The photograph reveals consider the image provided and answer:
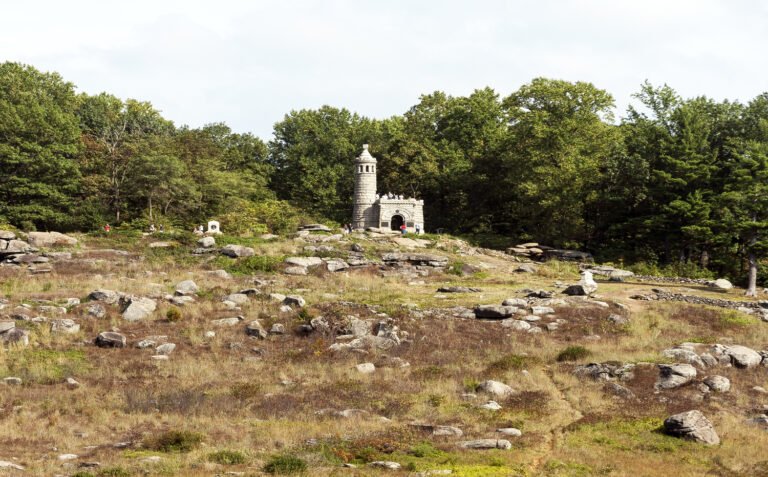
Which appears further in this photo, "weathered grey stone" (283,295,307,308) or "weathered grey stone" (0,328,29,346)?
"weathered grey stone" (283,295,307,308)

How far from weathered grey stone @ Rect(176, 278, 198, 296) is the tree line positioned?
24.9 meters

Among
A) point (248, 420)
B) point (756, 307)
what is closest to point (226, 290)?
point (248, 420)

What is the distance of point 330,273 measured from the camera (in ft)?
140

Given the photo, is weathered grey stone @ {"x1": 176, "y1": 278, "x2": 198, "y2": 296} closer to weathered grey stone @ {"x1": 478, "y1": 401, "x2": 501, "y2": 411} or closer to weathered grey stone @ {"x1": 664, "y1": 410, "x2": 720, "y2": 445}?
weathered grey stone @ {"x1": 478, "y1": 401, "x2": 501, "y2": 411}

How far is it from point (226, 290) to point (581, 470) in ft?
76.3

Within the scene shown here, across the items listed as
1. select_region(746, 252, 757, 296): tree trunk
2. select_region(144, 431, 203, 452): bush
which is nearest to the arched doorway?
select_region(746, 252, 757, 296): tree trunk

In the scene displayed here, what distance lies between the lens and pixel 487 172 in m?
70.9

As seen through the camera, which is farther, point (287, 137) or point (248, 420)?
point (287, 137)

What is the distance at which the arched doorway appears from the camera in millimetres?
63056

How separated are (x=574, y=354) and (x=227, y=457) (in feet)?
45.5

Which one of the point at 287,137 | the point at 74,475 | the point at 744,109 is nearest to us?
the point at 74,475

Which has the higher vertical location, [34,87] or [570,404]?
[34,87]

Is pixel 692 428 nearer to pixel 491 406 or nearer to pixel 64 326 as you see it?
pixel 491 406

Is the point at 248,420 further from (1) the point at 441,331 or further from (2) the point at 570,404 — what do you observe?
(1) the point at 441,331
